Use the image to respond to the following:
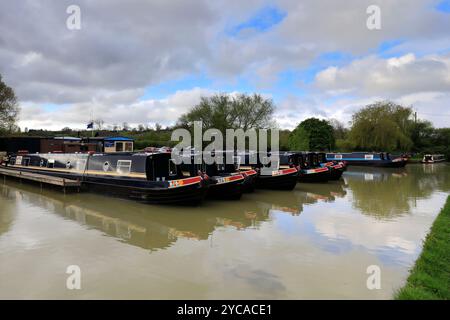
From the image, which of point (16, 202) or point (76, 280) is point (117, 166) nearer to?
point (16, 202)

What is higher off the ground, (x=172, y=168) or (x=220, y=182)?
(x=172, y=168)

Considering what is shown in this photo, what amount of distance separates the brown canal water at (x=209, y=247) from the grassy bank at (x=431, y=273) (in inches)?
9.2

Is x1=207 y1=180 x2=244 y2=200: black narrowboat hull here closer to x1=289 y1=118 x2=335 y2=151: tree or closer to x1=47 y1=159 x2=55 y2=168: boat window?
x1=47 y1=159 x2=55 y2=168: boat window

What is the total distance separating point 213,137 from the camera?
31.7 meters

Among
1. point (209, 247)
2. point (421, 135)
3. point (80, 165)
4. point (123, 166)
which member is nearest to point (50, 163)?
point (80, 165)

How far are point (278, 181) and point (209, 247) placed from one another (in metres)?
8.48

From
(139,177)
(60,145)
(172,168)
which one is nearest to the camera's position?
(139,177)

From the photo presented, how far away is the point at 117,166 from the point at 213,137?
20230mm

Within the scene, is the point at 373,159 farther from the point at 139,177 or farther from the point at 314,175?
the point at 139,177

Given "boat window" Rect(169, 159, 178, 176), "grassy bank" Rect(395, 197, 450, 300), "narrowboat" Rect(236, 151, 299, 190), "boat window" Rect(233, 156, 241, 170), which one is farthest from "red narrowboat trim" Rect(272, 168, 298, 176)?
"grassy bank" Rect(395, 197, 450, 300)

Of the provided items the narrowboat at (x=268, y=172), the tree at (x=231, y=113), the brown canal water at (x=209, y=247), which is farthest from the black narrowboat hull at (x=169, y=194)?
the tree at (x=231, y=113)

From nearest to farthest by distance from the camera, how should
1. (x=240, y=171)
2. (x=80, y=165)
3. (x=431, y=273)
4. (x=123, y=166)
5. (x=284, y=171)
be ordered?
1. (x=431, y=273)
2. (x=123, y=166)
3. (x=80, y=165)
4. (x=240, y=171)
5. (x=284, y=171)

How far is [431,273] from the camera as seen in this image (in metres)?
5.09
